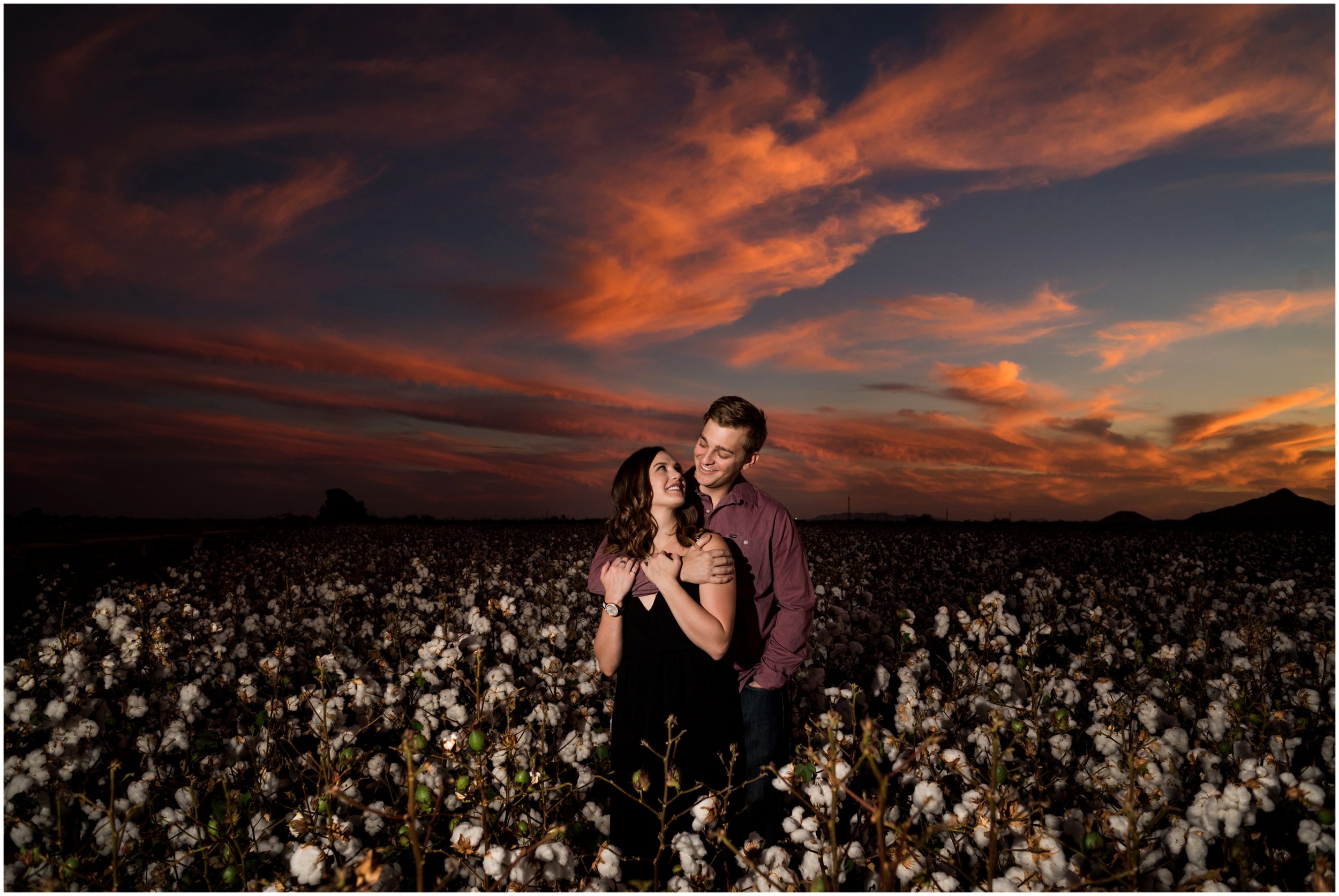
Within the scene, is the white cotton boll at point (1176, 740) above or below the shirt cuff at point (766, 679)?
below

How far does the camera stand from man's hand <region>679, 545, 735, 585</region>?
132 inches

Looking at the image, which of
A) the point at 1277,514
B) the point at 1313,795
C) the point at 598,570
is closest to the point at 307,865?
the point at 598,570

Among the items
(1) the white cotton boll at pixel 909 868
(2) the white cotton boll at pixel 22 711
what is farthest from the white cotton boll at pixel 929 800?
(2) the white cotton boll at pixel 22 711

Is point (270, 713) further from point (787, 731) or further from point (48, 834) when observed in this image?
point (787, 731)

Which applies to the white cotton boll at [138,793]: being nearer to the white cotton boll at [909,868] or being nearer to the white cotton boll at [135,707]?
the white cotton boll at [135,707]

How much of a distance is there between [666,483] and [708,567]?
0.45m

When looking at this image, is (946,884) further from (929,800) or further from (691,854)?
(691,854)

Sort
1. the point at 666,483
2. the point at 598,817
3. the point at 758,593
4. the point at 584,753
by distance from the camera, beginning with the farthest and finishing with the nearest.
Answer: the point at 584,753 < the point at 758,593 < the point at 598,817 < the point at 666,483

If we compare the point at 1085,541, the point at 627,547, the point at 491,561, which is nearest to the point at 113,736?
the point at 627,547

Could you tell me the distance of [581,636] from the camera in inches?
337

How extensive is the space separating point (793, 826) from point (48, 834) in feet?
13.8

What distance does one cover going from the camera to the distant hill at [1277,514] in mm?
43438

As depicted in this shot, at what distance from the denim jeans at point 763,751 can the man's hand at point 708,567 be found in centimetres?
90

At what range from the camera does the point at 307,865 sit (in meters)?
2.77
